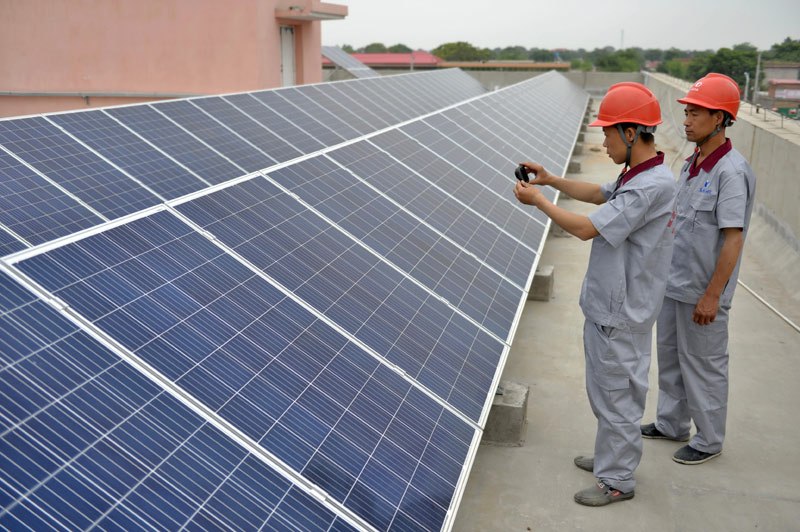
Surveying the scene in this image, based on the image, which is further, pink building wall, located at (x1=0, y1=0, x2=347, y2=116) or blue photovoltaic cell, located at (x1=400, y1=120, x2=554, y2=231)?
pink building wall, located at (x1=0, y1=0, x2=347, y2=116)

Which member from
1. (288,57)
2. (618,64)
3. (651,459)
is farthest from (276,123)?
(618,64)

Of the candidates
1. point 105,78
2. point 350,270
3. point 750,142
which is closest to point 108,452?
point 350,270

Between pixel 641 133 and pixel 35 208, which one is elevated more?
pixel 641 133

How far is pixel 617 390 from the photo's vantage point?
5.80m

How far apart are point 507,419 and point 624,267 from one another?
202 centimetres

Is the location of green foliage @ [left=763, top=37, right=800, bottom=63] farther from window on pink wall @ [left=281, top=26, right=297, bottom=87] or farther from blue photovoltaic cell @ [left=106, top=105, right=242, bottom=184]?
blue photovoltaic cell @ [left=106, top=105, right=242, bottom=184]

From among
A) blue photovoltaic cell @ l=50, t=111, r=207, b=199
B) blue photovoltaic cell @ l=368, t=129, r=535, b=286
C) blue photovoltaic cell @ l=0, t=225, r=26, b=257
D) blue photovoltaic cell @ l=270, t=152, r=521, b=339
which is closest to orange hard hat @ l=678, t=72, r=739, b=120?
blue photovoltaic cell @ l=270, t=152, r=521, b=339

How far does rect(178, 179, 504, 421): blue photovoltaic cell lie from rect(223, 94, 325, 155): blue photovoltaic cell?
2507 mm

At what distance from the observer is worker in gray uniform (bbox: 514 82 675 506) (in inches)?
215

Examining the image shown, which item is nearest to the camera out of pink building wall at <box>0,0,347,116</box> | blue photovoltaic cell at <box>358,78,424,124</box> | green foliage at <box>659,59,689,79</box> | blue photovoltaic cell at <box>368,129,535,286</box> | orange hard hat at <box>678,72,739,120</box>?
orange hard hat at <box>678,72,739,120</box>

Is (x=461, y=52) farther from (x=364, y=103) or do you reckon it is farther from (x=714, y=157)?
(x=714, y=157)

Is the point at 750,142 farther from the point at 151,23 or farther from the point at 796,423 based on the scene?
the point at 151,23

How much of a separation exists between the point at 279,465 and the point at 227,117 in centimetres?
658

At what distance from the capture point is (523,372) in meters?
8.79
